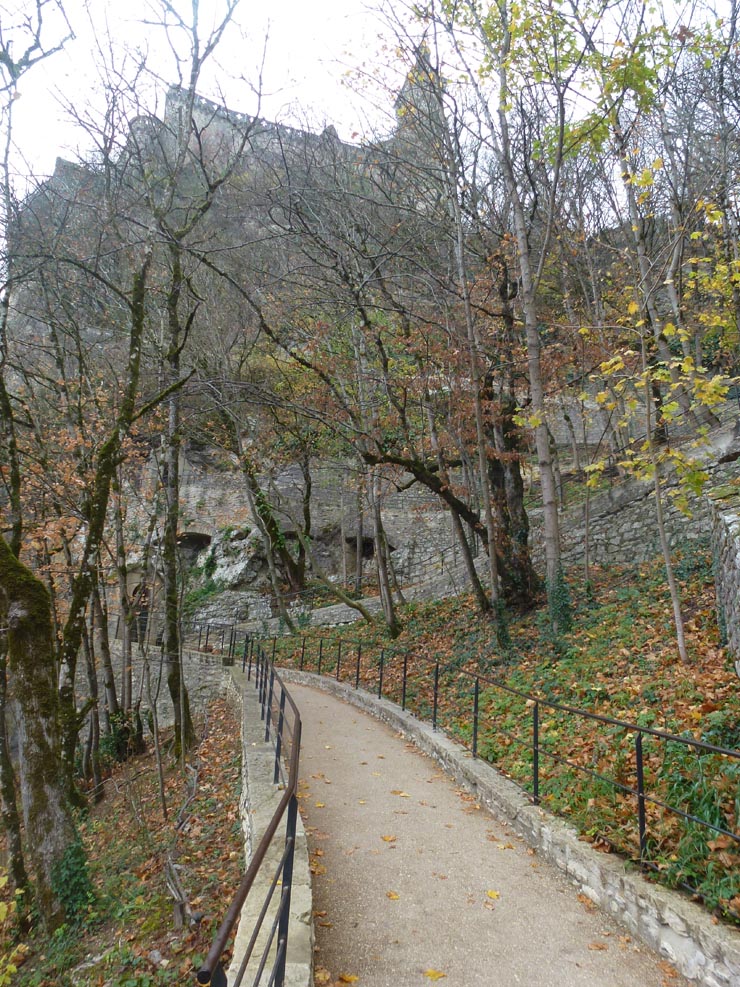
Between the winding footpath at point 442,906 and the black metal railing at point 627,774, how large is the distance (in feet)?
1.67

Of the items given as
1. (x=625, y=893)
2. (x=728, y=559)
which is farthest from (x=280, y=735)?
(x=728, y=559)

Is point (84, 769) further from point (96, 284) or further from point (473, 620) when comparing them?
point (96, 284)

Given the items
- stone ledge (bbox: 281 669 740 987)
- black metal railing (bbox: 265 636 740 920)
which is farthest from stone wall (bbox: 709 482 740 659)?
stone ledge (bbox: 281 669 740 987)

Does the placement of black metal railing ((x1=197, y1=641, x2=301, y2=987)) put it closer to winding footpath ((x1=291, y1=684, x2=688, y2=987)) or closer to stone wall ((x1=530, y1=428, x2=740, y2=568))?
winding footpath ((x1=291, y1=684, x2=688, y2=987))

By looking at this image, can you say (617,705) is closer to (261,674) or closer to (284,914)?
(284,914)

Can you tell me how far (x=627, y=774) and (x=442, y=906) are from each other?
1.83m

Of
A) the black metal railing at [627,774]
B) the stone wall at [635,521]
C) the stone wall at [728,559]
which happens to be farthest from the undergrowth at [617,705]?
the stone wall at [635,521]

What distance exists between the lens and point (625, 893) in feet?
13.1

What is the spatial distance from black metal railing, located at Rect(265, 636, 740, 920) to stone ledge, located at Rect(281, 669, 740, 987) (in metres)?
0.15

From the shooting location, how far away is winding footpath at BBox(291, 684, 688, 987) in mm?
3580

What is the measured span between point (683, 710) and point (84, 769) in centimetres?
1311

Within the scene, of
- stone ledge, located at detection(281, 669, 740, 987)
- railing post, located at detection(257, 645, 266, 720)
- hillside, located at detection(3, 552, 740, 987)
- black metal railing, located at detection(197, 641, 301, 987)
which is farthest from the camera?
railing post, located at detection(257, 645, 266, 720)

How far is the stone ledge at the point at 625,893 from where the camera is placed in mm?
3281

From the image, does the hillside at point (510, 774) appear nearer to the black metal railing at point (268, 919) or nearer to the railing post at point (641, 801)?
the railing post at point (641, 801)
